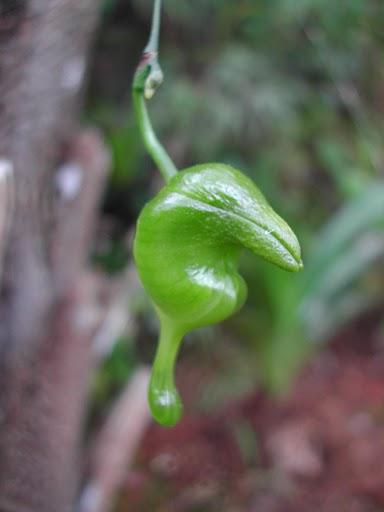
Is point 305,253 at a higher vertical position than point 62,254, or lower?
lower

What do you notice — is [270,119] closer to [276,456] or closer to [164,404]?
[276,456]

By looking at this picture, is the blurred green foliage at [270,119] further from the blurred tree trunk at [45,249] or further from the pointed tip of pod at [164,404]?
the pointed tip of pod at [164,404]

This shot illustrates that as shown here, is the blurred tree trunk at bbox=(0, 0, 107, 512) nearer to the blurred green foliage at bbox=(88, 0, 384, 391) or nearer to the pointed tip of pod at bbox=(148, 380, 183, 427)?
the pointed tip of pod at bbox=(148, 380, 183, 427)

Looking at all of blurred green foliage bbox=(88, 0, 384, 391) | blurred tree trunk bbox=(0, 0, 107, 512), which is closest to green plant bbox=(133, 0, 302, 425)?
blurred tree trunk bbox=(0, 0, 107, 512)

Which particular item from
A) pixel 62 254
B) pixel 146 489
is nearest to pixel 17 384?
pixel 62 254

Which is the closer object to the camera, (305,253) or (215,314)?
(215,314)

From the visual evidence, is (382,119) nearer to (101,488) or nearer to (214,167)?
(101,488)
